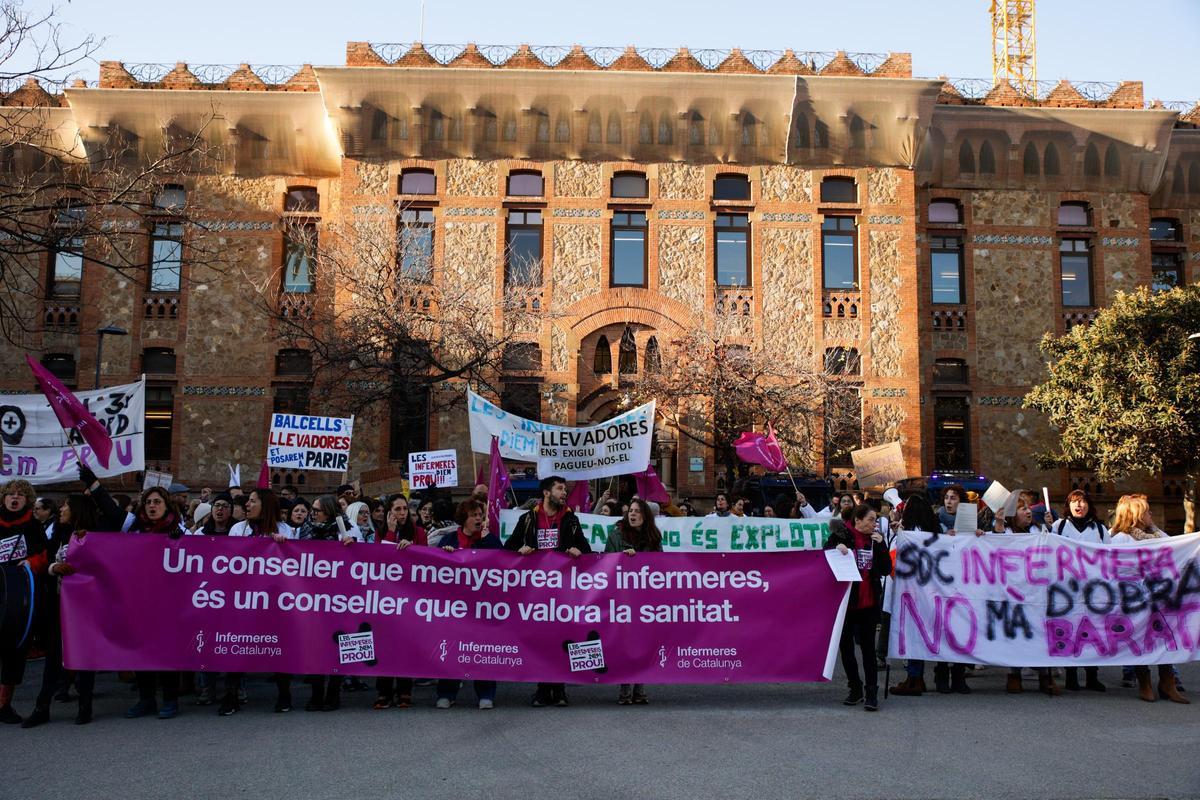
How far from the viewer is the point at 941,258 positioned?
96.0ft

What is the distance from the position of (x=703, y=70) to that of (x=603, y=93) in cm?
275

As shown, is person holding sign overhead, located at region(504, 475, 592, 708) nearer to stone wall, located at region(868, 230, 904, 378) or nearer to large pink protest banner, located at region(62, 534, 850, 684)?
large pink protest banner, located at region(62, 534, 850, 684)

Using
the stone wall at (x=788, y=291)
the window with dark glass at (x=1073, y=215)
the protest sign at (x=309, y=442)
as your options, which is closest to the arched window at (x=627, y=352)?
the stone wall at (x=788, y=291)

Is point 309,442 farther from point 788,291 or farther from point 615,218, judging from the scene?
point 788,291

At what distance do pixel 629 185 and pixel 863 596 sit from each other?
19.9 meters

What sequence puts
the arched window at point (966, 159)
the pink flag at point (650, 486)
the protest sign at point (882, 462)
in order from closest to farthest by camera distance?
1. the pink flag at point (650, 486)
2. the protest sign at point (882, 462)
3. the arched window at point (966, 159)

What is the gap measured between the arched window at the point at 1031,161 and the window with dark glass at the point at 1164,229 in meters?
4.34

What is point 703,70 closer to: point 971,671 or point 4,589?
point 971,671

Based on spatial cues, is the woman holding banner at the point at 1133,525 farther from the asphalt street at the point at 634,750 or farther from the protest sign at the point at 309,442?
the protest sign at the point at 309,442

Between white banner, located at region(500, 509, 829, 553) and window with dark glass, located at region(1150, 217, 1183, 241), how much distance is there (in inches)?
838

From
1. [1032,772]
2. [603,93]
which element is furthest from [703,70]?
[1032,772]

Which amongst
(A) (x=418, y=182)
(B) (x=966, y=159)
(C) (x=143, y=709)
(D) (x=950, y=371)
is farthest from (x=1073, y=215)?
(C) (x=143, y=709)

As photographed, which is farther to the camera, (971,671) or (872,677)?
(971,671)

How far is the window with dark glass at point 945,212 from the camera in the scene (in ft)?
96.1
